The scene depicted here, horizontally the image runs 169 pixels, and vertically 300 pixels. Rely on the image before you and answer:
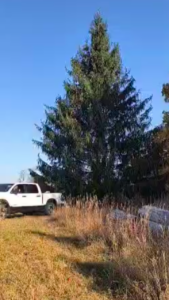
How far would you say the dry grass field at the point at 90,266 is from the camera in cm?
639

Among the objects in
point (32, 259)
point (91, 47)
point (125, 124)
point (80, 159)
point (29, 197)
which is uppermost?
point (91, 47)

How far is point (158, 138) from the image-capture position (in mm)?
19641

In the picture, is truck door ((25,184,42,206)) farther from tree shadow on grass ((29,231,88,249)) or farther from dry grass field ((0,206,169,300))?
dry grass field ((0,206,169,300))

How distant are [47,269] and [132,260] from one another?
5.37 ft

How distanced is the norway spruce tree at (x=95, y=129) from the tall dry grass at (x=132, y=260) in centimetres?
1192

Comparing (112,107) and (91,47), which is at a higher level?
(91,47)

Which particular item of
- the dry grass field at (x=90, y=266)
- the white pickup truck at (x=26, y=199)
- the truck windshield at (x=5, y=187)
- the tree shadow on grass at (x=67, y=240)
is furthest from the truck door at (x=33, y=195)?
the dry grass field at (x=90, y=266)

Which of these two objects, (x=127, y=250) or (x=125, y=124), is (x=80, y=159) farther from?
(x=127, y=250)

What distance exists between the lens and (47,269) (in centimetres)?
792

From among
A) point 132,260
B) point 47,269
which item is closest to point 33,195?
point 47,269

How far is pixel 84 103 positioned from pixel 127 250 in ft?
54.4

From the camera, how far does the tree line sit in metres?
23.2

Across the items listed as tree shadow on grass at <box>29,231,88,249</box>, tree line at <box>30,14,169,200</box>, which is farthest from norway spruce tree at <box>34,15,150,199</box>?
tree shadow on grass at <box>29,231,88,249</box>

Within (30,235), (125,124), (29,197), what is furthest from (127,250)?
(125,124)
